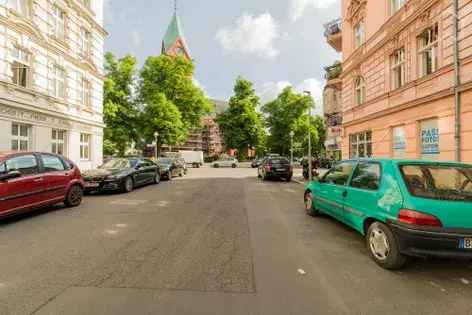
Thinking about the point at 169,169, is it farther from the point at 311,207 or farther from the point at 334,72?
the point at 334,72

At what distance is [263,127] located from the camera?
47.5 meters

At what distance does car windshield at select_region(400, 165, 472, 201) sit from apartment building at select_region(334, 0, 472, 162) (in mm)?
5814

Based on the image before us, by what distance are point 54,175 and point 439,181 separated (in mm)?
8365

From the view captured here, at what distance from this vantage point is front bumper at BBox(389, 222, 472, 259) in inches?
127

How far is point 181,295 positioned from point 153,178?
39.3ft

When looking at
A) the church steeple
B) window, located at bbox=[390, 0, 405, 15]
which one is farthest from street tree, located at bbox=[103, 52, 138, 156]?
the church steeple

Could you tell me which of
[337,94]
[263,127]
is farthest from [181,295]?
[263,127]

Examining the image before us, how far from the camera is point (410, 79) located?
37.0 feet

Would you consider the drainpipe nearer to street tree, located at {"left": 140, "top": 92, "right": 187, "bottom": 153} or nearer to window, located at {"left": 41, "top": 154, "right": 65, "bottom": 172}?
window, located at {"left": 41, "top": 154, "right": 65, "bottom": 172}

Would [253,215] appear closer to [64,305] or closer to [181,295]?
[181,295]

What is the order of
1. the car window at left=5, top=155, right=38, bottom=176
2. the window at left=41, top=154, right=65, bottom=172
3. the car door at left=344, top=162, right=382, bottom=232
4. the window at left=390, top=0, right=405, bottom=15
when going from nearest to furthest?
the car door at left=344, top=162, right=382, bottom=232
the car window at left=5, top=155, right=38, bottom=176
the window at left=41, top=154, right=65, bottom=172
the window at left=390, top=0, right=405, bottom=15

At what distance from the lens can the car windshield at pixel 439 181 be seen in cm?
354

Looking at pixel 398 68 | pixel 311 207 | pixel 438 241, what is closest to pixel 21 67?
pixel 311 207

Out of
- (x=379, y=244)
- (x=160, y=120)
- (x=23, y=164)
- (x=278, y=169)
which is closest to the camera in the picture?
(x=379, y=244)
